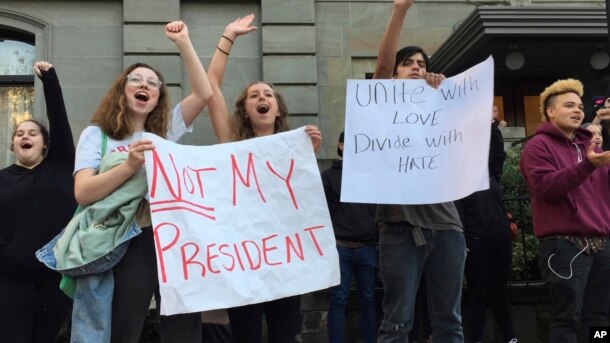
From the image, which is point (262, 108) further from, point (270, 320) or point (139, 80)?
point (270, 320)

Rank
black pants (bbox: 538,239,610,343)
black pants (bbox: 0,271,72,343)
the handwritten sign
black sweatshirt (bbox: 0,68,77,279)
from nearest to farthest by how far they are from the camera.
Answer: the handwritten sign < black pants (bbox: 0,271,72,343) < black sweatshirt (bbox: 0,68,77,279) < black pants (bbox: 538,239,610,343)

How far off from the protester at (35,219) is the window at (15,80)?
660 centimetres

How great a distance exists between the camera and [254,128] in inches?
148

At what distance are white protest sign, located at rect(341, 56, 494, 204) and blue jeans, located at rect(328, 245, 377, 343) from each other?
230 cm

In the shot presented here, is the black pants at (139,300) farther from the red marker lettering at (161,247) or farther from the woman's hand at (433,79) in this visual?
the woman's hand at (433,79)

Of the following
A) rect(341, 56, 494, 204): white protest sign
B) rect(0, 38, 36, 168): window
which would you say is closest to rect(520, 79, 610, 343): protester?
rect(341, 56, 494, 204): white protest sign

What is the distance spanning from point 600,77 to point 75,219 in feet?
31.1

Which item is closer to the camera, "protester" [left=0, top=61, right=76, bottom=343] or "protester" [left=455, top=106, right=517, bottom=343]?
"protester" [left=0, top=61, right=76, bottom=343]

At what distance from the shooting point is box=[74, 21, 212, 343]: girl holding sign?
2912 mm

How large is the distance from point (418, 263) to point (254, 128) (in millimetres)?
1219

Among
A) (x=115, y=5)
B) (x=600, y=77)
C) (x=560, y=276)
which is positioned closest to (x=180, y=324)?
(x=560, y=276)

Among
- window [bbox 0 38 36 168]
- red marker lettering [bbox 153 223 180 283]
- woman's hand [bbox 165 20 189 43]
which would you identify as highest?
window [bbox 0 38 36 168]

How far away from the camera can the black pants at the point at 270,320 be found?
334 cm

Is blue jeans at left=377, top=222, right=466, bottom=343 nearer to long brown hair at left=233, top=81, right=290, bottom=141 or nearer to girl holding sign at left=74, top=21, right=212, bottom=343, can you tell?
long brown hair at left=233, top=81, right=290, bottom=141
